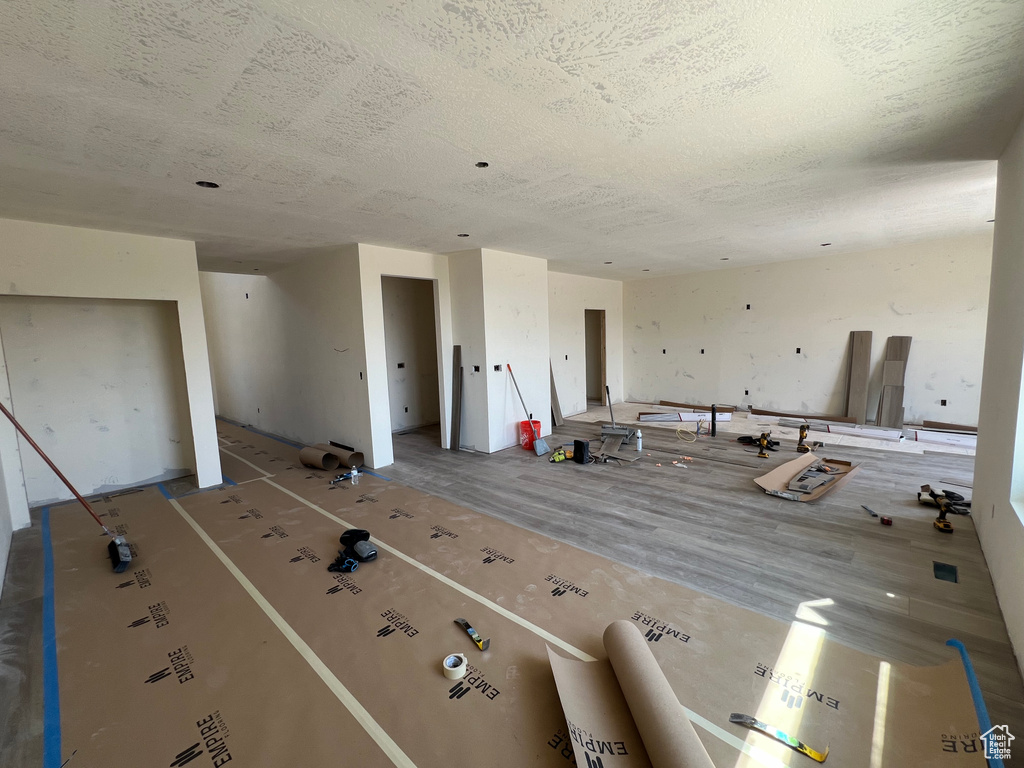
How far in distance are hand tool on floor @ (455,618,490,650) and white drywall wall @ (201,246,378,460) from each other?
3.27 m

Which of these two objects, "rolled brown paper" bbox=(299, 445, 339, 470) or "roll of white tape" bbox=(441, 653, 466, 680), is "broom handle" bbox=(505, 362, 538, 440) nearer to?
"rolled brown paper" bbox=(299, 445, 339, 470)

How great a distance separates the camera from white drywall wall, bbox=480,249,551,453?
5.75 meters

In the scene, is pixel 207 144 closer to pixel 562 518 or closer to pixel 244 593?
pixel 244 593

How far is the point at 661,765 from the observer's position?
1434mm

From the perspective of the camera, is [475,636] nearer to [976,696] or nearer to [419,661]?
[419,661]

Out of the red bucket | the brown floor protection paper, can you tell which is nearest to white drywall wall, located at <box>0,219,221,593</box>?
the brown floor protection paper

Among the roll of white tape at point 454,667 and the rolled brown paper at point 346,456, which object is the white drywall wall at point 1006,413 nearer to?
the roll of white tape at point 454,667

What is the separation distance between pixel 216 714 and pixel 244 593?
1.00m

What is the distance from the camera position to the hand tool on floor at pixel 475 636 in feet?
7.26

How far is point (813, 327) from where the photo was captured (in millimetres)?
7246

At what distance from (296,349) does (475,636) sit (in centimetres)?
553

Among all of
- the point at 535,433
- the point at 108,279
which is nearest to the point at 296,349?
the point at 108,279

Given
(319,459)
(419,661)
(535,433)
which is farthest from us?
(535,433)

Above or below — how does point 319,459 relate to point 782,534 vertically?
above
